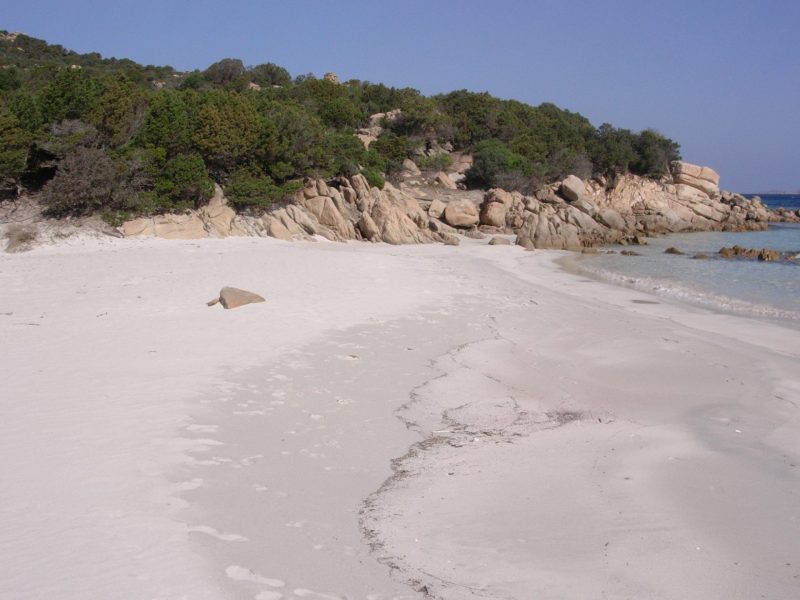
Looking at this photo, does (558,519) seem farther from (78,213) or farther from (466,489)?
(78,213)

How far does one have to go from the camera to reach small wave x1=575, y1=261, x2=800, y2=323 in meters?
14.8

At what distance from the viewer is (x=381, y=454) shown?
5.89 m

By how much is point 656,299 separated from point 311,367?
1097cm

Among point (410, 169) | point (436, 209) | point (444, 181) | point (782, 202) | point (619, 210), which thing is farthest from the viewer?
point (782, 202)

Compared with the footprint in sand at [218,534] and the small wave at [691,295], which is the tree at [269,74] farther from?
the footprint in sand at [218,534]

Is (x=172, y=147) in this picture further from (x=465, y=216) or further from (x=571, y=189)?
(x=571, y=189)

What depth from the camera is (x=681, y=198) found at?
51.9m

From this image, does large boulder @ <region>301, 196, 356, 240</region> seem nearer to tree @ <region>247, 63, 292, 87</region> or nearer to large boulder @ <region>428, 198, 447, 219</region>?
large boulder @ <region>428, 198, 447, 219</region>

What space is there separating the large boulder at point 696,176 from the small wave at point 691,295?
→ 36751 mm

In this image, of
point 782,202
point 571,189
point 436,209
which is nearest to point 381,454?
point 436,209

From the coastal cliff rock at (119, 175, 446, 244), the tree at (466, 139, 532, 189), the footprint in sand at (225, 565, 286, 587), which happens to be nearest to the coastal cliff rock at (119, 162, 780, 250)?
the coastal cliff rock at (119, 175, 446, 244)

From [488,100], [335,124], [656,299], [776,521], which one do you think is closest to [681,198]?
[488,100]

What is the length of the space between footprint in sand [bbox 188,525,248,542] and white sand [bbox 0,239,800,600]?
0.02 meters

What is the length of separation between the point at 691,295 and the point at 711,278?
4069 mm
